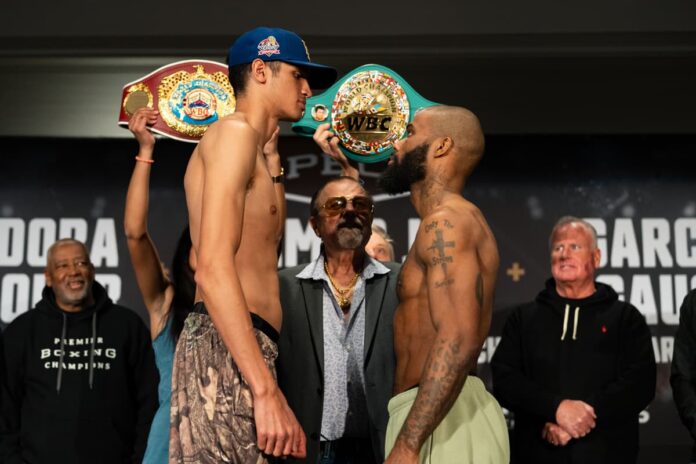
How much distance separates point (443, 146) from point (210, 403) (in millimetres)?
1077

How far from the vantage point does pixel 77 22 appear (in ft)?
16.1

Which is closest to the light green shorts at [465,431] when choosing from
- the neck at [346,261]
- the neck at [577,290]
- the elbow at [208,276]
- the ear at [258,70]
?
the elbow at [208,276]

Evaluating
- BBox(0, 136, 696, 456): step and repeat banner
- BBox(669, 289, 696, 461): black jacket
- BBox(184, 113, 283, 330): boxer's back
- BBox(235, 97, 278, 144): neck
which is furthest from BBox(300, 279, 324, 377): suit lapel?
BBox(0, 136, 696, 456): step and repeat banner

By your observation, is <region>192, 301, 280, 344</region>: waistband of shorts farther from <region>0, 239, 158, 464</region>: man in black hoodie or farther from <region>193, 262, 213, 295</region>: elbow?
<region>0, 239, 158, 464</region>: man in black hoodie

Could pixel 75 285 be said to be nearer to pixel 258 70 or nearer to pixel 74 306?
pixel 74 306

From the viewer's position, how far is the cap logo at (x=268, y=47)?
2484 mm

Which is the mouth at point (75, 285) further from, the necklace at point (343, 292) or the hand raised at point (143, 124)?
the necklace at point (343, 292)

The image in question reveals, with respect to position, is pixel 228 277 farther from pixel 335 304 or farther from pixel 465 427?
pixel 335 304

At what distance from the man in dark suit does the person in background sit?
435mm

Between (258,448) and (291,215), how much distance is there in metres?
3.18

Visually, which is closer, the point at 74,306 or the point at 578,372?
the point at 578,372

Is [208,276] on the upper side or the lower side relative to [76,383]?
upper

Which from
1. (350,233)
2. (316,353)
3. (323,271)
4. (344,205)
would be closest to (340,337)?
(316,353)

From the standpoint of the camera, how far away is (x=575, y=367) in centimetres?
412
